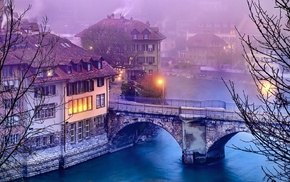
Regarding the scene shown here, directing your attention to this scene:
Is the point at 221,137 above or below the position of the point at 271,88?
below

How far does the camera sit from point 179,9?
4488 inches

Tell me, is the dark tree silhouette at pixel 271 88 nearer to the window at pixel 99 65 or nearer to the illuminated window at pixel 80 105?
the illuminated window at pixel 80 105

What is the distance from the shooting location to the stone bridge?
102 feet

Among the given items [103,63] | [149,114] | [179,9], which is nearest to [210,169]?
[149,114]

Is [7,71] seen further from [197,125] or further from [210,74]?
[210,74]

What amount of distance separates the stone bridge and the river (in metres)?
0.88

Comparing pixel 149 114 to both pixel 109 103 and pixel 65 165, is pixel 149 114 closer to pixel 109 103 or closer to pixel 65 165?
pixel 109 103

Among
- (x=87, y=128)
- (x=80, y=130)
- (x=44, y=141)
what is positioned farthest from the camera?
(x=87, y=128)

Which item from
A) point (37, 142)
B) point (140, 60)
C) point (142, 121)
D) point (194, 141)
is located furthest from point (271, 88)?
point (140, 60)

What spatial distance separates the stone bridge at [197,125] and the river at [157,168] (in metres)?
0.88

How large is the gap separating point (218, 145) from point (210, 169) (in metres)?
2.31

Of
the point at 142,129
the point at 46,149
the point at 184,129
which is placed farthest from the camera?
the point at 142,129

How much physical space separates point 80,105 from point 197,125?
7512mm

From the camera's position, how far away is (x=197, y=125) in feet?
105
